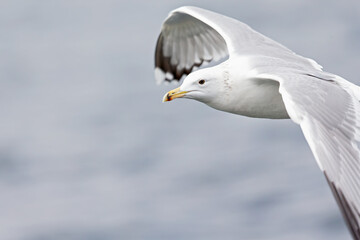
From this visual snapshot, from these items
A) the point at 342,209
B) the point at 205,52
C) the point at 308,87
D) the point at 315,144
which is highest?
the point at 205,52

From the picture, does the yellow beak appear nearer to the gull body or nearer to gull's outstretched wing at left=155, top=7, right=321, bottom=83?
the gull body

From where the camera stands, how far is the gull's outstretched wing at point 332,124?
4.89m

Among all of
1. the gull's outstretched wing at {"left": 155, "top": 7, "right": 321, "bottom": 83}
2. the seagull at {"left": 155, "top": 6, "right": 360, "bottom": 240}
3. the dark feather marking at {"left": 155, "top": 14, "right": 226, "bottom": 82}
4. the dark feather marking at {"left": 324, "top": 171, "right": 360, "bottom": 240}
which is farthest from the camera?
the dark feather marking at {"left": 155, "top": 14, "right": 226, "bottom": 82}

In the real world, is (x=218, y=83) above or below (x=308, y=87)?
above

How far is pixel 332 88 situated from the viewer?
5727 millimetres

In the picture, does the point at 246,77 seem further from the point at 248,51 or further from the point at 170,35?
the point at 170,35

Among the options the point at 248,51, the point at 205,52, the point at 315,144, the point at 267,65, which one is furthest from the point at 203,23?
the point at 315,144

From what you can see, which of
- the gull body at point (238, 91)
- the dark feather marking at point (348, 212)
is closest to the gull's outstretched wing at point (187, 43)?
the gull body at point (238, 91)

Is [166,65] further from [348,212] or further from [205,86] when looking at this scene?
[348,212]

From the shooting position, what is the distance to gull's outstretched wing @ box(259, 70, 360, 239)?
4.89m

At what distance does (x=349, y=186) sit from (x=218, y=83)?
144 cm

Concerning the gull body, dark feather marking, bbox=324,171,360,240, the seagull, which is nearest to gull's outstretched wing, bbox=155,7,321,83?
the seagull

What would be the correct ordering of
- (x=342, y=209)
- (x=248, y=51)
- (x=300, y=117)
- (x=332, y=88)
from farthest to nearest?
(x=248, y=51) → (x=332, y=88) → (x=300, y=117) → (x=342, y=209)

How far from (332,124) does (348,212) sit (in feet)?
2.43
